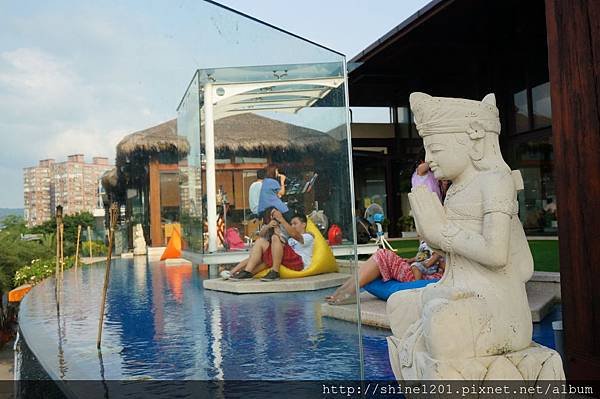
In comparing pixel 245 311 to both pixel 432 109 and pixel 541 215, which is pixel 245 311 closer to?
pixel 432 109

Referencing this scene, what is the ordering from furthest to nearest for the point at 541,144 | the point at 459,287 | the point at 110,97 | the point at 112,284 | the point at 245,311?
1. the point at 541,144
2. the point at 112,284
3. the point at 110,97
4. the point at 245,311
5. the point at 459,287

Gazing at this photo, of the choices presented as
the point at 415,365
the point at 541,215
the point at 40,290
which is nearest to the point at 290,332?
the point at 415,365

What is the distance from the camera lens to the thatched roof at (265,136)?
5.47 meters

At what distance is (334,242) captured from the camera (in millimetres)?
5348

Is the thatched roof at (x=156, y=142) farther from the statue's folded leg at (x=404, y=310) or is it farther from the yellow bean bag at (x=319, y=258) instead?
the statue's folded leg at (x=404, y=310)

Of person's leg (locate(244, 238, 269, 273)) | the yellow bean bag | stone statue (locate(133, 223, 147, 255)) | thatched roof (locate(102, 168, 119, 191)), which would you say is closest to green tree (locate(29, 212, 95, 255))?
thatched roof (locate(102, 168, 119, 191))

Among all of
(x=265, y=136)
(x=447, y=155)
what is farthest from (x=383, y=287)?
(x=447, y=155)

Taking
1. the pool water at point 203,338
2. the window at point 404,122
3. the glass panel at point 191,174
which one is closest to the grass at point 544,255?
the pool water at point 203,338

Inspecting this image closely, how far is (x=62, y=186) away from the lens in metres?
6.91

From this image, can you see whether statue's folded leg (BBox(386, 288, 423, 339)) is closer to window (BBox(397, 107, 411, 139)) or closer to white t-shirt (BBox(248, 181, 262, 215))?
white t-shirt (BBox(248, 181, 262, 215))

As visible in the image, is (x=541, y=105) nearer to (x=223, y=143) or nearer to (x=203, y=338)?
(x=223, y=143)

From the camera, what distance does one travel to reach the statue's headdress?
2.08 m

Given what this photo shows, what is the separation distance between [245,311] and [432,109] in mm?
3592

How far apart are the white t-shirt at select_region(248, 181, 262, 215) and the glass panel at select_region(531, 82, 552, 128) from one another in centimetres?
852
